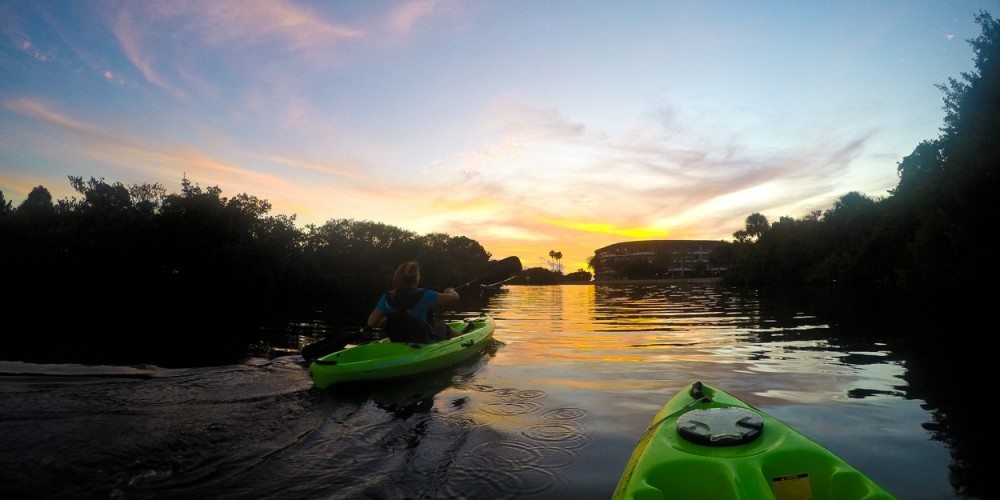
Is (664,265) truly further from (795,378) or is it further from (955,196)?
(795,378)

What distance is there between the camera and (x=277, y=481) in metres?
3.89

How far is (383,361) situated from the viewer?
24.6 feet

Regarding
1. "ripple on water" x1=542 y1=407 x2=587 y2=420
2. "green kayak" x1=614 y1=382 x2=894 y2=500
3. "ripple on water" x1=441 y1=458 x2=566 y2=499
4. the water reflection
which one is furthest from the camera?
"ripple on water" x1=542 y1=407 x2=587 y2=420

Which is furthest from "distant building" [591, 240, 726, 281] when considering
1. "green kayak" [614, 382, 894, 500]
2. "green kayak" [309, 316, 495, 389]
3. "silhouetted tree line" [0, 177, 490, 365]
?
"green kayak" [614, 382, 894, 500]

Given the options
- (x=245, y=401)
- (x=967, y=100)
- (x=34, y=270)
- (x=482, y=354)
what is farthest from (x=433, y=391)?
(x=34, y=270)

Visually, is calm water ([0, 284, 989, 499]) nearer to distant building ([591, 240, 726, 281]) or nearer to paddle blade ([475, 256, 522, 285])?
paddle blade ([475, 256, 522, 285])

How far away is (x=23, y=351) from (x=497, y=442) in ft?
37.7

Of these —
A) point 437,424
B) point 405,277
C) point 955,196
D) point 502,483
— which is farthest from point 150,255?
point 955,196

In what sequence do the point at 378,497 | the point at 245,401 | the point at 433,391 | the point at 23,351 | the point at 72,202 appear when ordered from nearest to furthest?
the point at 378,497
the point at 245,401
the point at 433,391
the point at 23,351
the point at 72,202

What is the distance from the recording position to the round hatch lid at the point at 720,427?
121 inches

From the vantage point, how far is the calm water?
3885 millimetres

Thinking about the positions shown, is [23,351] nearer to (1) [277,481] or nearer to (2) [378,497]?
(1) [277,481]

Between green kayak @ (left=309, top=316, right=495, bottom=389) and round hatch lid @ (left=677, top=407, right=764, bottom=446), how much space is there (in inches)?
196

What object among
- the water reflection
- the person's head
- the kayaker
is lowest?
the water reflection
